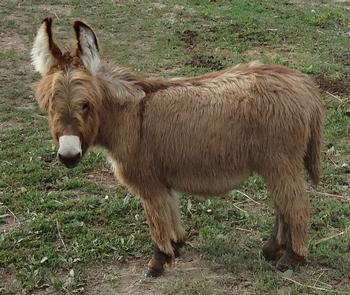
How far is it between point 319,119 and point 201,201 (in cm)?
168

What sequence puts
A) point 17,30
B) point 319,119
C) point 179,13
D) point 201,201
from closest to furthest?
point 319,119 < point 201,201 < point 17,30 < point 179,13

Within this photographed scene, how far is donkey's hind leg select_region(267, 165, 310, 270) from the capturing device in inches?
173

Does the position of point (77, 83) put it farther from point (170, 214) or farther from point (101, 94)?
point (170, 214)

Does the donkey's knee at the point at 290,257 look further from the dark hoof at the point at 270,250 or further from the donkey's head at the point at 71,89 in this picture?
the donkey's head at the point at 71,89

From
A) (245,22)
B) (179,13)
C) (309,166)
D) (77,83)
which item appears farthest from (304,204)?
(179,13)

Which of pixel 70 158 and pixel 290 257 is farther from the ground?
pixel 70 158

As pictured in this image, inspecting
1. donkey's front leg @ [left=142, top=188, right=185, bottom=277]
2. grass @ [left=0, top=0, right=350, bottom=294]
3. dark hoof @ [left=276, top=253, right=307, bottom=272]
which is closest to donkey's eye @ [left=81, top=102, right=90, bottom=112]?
donkey's front leg @ [left=142, top=188, right=185, bottom=277]

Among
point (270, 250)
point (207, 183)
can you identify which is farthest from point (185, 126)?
point (270, 250)

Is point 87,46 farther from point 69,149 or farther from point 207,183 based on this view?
point 207,183

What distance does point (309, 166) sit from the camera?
469cm

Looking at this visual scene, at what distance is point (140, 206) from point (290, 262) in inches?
62.4

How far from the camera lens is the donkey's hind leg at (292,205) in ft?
14.4

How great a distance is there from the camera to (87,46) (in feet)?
13.7

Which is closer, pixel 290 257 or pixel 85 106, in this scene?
pixel 85 106
